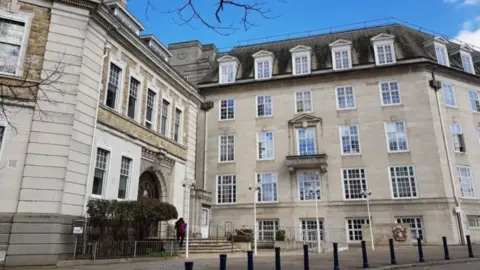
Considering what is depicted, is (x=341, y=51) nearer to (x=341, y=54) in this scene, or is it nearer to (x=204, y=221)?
(x=341, y=54)

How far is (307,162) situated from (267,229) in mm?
6163

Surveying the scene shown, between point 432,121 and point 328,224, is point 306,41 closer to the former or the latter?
point 432,121

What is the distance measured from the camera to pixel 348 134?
27844 mm

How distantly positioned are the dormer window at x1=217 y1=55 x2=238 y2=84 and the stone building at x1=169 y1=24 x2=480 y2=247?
10 cm

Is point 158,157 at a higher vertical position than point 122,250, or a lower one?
higher

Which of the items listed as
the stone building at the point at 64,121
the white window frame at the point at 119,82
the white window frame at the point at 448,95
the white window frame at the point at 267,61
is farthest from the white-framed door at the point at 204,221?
the white window frame at the point at 448,95

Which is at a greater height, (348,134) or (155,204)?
(348,134)

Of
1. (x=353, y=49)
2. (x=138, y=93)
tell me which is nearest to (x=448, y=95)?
(x=353, y=49)

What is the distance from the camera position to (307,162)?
26953 millimetres

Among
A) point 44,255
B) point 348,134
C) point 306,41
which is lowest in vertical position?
point 44,255

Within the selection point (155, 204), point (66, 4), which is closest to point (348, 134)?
point (155, 204)

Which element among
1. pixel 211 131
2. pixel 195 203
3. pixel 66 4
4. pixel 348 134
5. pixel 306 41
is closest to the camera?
pixel 66 4

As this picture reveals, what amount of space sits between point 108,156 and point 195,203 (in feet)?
30.6

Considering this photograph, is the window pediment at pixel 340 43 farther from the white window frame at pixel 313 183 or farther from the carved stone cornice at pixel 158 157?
the carved stone cornice at pixel 158 157
